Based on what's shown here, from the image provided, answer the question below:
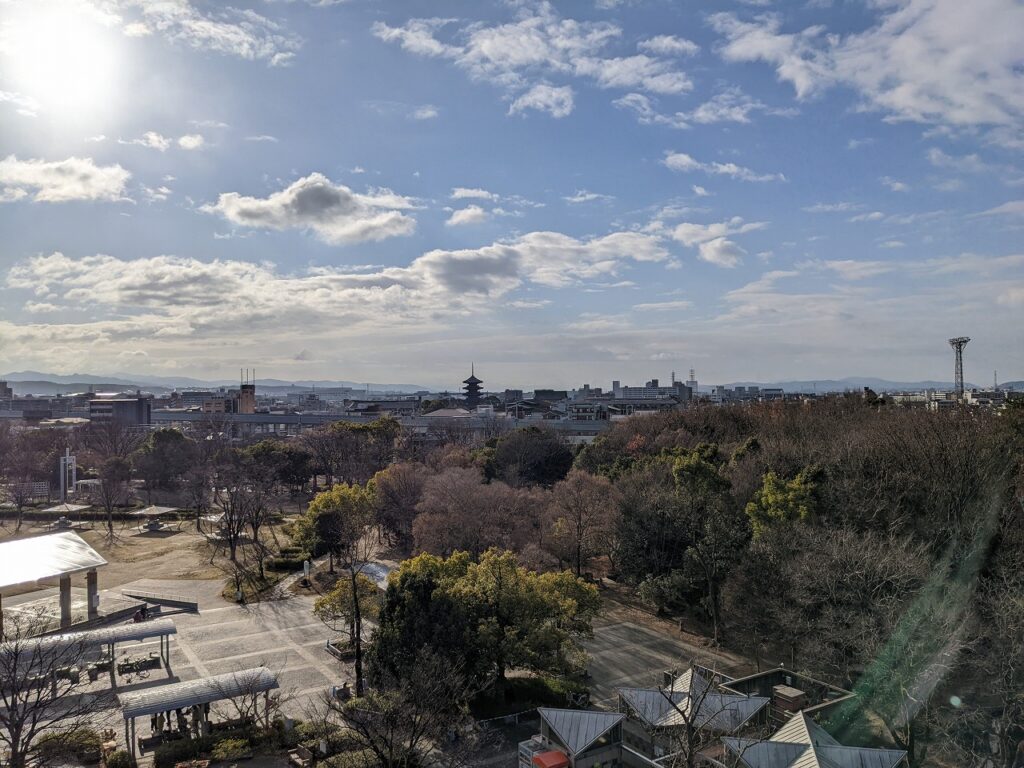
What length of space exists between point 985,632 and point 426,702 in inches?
427

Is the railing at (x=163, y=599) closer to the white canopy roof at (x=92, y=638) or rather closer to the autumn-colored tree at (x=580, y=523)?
the white canopy roof at (x=92, y=638)

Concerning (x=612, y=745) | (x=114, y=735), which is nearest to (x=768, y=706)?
(x=612, y=745)

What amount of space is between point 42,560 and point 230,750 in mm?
11043

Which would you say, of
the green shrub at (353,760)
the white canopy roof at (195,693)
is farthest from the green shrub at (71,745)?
the green shrub at (353,760)

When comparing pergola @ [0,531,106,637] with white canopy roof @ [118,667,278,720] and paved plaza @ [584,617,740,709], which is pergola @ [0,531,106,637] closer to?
white canopy roof @ [118,667,278,720]

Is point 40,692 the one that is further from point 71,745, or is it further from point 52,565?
point 52,565

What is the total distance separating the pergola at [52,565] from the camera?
18750mm

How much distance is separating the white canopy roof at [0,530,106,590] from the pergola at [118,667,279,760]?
6952mm

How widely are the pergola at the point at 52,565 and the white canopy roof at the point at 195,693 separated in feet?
23.0

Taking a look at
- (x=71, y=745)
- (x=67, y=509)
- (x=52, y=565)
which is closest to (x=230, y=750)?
(x=71, y=745)

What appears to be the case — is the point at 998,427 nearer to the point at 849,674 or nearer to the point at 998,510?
the point at 998,510

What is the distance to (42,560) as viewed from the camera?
790 inches

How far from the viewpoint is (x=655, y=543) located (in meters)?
23.8

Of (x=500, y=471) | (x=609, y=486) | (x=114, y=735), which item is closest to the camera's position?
(x=114, y=735)
